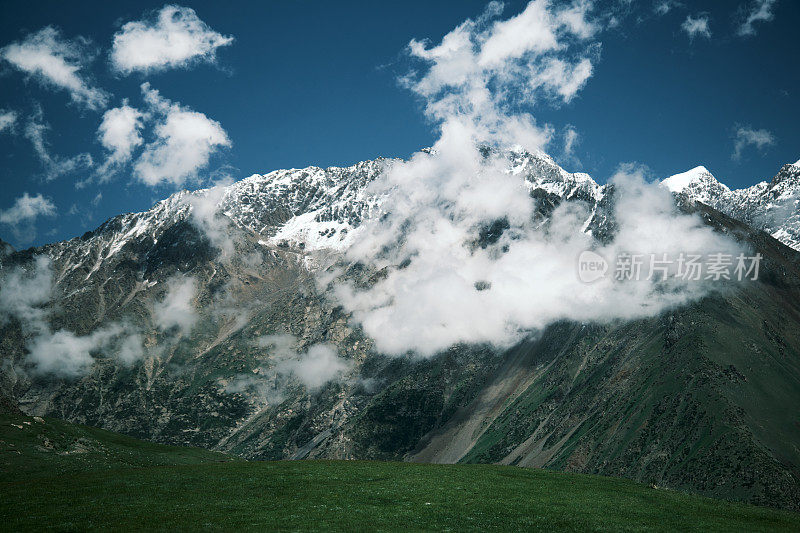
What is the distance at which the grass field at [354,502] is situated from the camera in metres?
44.6

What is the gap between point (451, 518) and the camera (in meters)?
47.9

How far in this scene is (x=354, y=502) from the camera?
52.7 metres

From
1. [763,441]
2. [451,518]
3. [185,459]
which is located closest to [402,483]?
[451,518]

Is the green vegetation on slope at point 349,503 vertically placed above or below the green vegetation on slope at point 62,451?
above

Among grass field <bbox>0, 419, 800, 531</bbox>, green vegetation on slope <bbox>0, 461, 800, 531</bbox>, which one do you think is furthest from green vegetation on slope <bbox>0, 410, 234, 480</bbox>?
green vegetation on slope <bbox>0, 461, 800, 531</bbox>

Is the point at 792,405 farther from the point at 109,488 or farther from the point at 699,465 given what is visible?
the point at 109,488

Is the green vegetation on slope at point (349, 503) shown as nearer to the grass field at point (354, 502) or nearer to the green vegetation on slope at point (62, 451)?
the grass field at point (354, 502)

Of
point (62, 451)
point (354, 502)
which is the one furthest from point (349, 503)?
point (62, 451)

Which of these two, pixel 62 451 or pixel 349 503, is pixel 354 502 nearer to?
pixel 349 503

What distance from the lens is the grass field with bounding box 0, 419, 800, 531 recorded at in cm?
4462

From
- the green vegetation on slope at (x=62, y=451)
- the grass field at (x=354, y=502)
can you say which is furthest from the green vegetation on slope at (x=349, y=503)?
the green vegetation on slope at (x=62, y=451)

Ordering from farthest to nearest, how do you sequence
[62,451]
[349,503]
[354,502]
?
[62,451], [354,502], [349,503]

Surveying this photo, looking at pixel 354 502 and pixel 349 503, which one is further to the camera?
pixel 354 502

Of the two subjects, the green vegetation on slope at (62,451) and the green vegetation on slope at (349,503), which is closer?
the green vegetation on slope at (349,503)
